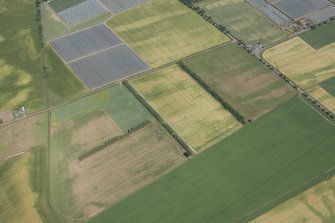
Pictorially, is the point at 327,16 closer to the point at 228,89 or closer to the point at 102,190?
the point at 228,89

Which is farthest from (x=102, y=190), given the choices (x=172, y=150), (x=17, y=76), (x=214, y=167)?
(x=17, y=76)

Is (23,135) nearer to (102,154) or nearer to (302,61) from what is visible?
(102,154)

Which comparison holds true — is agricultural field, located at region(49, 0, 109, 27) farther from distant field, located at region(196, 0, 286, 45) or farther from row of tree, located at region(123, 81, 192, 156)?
distant field, located at region(196, 0, 286, 45)

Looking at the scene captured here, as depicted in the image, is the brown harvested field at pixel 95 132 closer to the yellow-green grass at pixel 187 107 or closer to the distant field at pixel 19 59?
the yellow-green grass at pixel 187 107

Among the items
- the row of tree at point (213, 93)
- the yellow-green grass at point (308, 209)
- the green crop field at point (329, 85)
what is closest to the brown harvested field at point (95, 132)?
the row of tree at point (213, 93)

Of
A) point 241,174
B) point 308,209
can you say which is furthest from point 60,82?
point 308,209

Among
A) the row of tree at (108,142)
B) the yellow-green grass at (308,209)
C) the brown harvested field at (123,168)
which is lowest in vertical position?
the yellow-green grass at (308,209)

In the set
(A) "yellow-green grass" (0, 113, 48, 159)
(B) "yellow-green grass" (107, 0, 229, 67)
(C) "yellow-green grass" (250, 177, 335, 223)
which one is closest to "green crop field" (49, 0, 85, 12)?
(B) "yellow-green grass" (107, 0, 229, 67)
